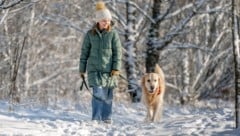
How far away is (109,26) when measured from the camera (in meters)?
8.80

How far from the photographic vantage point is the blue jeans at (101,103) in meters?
8.77

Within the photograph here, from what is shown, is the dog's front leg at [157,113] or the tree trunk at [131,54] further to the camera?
the tree trunk at [131,54]

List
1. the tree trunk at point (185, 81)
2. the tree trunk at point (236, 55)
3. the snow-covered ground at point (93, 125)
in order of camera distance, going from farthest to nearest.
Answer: the tree trunk at point (185, 81) → the snow-covered ground at point (93, 125) → the tree trunk at point (236, 55)

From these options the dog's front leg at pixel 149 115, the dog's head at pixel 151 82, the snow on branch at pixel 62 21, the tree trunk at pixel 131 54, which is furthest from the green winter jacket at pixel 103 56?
the snow on branch at pixel 62 21

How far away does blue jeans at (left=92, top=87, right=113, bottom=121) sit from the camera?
28.8 feet

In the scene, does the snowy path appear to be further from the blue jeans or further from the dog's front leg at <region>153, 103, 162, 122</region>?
the dog's front leg at <region>153, 103, 162, 122</region>

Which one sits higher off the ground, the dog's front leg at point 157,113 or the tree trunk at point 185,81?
the tree trunk at point 185,81

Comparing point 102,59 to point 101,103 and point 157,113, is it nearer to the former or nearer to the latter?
point 101,103

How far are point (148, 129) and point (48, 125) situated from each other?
1519 millimetres

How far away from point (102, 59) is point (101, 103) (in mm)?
712

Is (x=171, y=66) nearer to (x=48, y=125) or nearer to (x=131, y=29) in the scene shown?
(x=131, y=29)

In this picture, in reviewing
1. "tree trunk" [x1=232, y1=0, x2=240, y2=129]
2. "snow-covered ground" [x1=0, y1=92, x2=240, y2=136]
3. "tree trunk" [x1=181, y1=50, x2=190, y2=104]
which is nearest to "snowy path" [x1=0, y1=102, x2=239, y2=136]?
"snow-covered ground" [x1=0, y1=92, x2=240, y2=136]

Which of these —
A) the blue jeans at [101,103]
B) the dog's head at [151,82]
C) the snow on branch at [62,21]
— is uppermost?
the snow on branch at [62,21]

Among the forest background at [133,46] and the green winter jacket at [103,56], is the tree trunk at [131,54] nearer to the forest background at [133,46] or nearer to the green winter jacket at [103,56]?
the forest background at [133,46]
